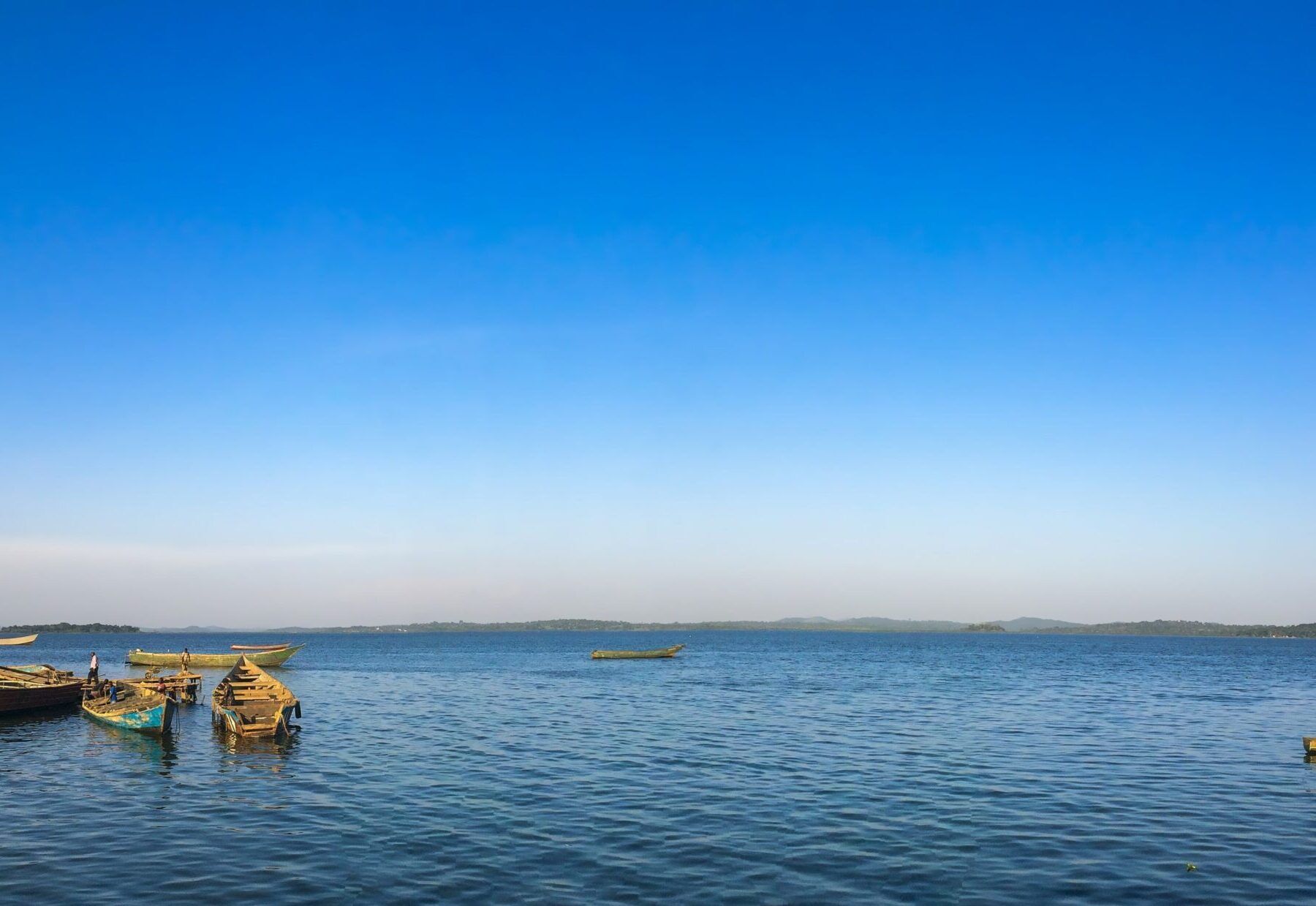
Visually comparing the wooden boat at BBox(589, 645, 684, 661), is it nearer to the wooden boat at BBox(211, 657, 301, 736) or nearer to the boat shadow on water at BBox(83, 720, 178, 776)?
the wooden boat at BBox(211, 657, 301, 736)

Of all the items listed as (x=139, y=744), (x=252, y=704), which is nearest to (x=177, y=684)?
(x=252, y=704)

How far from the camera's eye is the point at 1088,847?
21.8 meters

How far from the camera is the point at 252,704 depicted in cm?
4119

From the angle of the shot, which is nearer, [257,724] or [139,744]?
[139,744]

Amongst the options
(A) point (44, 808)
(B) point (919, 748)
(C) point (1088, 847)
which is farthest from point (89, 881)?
Answer: (B) point (919, 748)

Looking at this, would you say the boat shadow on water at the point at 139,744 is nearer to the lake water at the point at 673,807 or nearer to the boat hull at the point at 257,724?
the lake water at the point at 673,807

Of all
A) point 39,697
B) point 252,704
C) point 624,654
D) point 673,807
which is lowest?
point 624,654

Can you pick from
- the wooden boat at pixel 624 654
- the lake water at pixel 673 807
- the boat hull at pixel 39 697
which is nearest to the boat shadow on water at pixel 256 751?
the lake water at pixel 673 807

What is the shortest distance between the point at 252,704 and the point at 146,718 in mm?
4493

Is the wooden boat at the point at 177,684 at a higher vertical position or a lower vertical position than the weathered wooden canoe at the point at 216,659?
higher

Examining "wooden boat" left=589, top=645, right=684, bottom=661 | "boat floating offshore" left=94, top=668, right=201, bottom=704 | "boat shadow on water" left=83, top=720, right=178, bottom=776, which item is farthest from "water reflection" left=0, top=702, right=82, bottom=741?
"wooden boat" left=589, top=645, right=684, bottom=661

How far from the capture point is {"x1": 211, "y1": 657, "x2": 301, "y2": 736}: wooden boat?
131ft

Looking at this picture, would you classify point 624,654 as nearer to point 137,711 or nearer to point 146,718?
point 137,711

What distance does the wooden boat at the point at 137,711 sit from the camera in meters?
39.9
